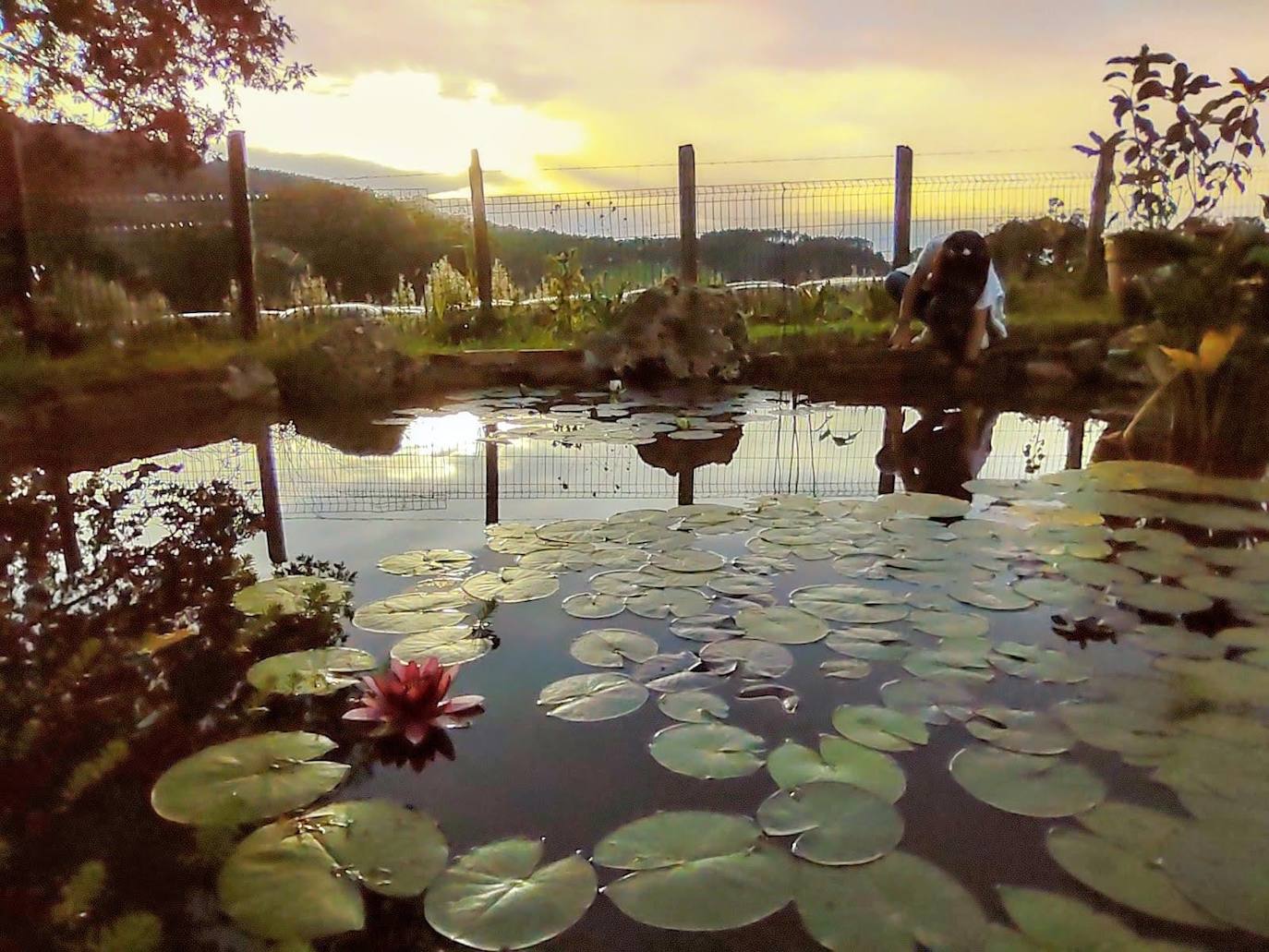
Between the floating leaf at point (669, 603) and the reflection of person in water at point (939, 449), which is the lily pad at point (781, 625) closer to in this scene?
the floating leaf at point (669, 603)

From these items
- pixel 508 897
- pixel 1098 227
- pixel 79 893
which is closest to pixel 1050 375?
pixel 1098 227

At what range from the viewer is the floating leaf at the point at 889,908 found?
2.78 feet

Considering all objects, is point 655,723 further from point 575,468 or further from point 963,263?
point 963,263

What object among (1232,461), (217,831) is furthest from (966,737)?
(1232,461)

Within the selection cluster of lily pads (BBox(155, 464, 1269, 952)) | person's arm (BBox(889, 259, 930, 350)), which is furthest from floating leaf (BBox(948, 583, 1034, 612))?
person's arm (BBox(889, 259, 930, 350))

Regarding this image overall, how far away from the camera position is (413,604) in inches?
69.8

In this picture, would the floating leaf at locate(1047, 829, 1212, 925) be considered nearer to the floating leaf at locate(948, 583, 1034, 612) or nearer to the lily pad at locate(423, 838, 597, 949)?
the lily pad at locate(423, 838, 597, 949)

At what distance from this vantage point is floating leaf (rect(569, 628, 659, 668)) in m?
1.52

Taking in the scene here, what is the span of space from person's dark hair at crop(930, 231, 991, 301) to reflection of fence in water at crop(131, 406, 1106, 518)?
3.52ft

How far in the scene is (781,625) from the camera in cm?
162

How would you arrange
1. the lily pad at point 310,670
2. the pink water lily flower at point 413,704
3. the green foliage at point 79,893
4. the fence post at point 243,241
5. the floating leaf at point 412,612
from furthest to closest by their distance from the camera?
the fence post at point 243,241, the floating leaf at point 412,612, the lily pad at point 310,670, the pink water lily flower at point 413,704, the green foliage at point 79,893

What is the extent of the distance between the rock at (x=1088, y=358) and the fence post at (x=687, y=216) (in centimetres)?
255

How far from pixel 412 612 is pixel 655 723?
66 cm

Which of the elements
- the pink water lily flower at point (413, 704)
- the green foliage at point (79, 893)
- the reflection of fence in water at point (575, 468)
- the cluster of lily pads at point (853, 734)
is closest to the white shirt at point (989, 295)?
the reflection of fence in water at point (575, 468)
